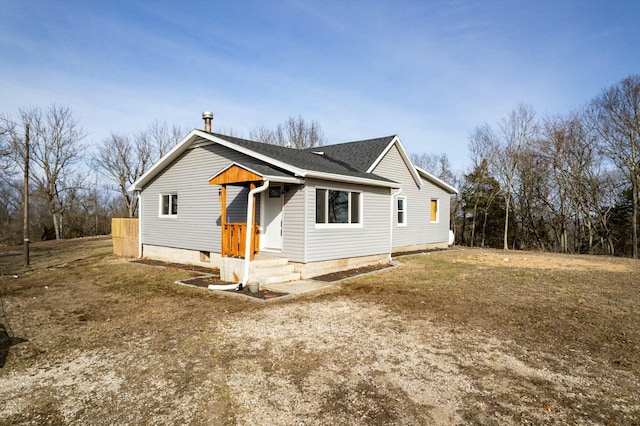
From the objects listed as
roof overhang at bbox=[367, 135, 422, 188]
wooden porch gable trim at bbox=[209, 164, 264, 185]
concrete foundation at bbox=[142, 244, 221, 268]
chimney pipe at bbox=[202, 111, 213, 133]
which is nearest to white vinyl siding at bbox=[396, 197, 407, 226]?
roof overhang at bbox=[367, 135, 422, 188]

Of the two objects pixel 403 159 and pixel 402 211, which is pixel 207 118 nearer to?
pixel 403 159

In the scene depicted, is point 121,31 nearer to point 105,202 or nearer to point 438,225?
point 438,225

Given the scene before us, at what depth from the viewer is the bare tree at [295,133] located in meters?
36.5

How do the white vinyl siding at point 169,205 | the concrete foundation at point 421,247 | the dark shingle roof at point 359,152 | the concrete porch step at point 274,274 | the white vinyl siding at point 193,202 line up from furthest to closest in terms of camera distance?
the concrete foundation at point 421,247 → the dark shingle roof at point 359,152 → the white vinyl siding at point 169,205 → the white vinyl siding at point 193,202 → the concrete porch step at point 274,274

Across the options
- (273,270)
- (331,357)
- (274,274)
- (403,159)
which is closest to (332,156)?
(403,159)

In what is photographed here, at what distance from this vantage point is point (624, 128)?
20.2m

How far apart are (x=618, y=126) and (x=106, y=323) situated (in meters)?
26.4

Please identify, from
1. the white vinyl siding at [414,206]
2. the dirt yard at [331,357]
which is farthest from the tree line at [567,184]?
the dirt yard at [331,357]

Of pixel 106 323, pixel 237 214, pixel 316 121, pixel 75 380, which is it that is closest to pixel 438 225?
pixel 237 214

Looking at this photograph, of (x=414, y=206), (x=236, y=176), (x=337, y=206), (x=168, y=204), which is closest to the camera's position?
(x=236, y=176)

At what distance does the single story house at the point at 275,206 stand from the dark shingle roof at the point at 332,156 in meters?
0.06

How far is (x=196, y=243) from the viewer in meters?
12.7

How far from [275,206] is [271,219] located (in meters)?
0.43

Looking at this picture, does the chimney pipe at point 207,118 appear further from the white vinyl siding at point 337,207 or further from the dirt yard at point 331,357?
the dirt yard at point 331,357
